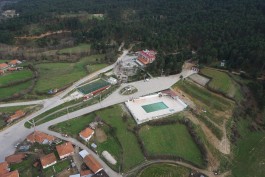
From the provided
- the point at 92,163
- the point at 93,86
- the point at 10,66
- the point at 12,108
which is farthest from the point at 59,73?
Result: the point at 92,163

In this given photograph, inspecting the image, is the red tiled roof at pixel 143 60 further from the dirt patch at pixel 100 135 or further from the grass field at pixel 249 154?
the grass field at pixel 249 154

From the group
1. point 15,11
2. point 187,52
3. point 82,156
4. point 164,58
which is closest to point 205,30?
point 187,52

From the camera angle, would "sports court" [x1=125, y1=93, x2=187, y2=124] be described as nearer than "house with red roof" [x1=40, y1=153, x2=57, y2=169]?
No

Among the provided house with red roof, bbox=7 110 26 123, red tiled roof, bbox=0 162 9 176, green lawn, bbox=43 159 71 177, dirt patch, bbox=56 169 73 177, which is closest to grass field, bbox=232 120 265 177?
dirt patch, bbox=56 169 73 177

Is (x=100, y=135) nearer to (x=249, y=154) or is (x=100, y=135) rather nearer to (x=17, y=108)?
(x=17, y=108)

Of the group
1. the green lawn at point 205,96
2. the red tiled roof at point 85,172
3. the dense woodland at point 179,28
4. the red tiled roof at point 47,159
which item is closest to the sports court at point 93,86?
the dense woodland at point 179,28

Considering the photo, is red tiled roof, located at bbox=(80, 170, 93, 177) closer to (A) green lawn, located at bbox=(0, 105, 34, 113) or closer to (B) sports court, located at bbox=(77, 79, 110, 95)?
(A) green lawn, located at bbox=(0, 105, 34, 113)
